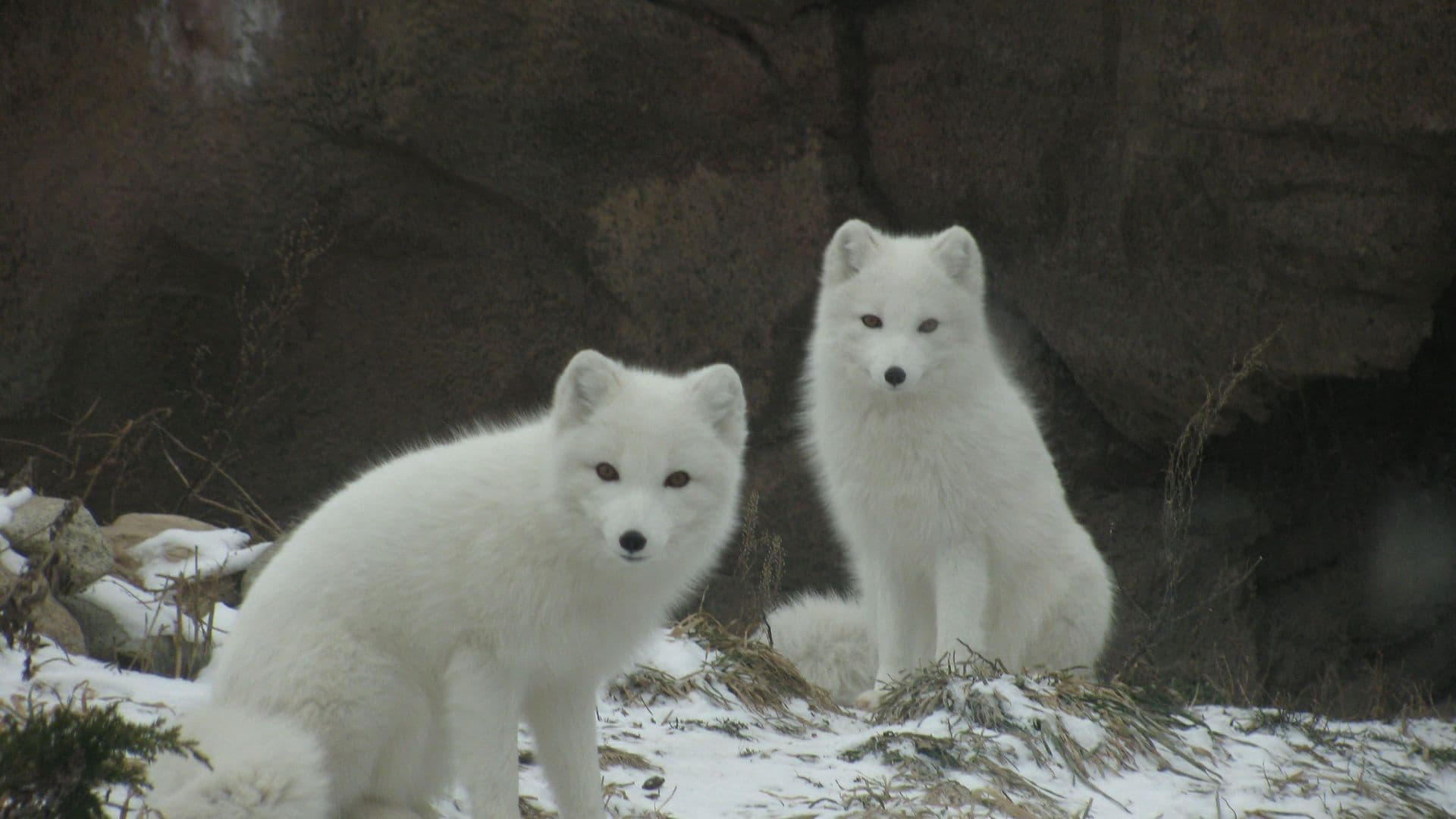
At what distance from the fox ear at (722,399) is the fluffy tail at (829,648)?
5.91 feet

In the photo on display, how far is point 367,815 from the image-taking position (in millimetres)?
2758

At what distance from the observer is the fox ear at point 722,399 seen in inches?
116

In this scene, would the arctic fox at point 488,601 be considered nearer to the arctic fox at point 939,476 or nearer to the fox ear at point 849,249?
the arctic fox at point 939,476

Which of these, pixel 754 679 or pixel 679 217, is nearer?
pixel 754 679

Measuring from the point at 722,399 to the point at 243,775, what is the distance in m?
1.24

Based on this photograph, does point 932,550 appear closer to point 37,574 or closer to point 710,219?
point 710,219

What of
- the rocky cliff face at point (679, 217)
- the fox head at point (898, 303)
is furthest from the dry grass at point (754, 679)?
the rocky cliff face at point (679, 217)

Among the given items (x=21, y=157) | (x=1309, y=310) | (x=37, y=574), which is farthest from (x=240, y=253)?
(x=1309, y=310)

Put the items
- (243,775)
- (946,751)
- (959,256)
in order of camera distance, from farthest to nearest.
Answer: (959,256) < (946,751) < (243,775)

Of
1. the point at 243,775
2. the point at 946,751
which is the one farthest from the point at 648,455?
the point at 946,751

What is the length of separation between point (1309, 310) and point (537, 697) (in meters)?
3.73

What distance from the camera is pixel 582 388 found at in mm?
2877

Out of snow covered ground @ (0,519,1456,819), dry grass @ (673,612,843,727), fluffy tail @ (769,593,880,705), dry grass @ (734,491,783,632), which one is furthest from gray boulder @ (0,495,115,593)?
fluffy tail @ (769,593,880,705)

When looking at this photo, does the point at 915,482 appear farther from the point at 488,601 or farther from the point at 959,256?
the point at 488,601
